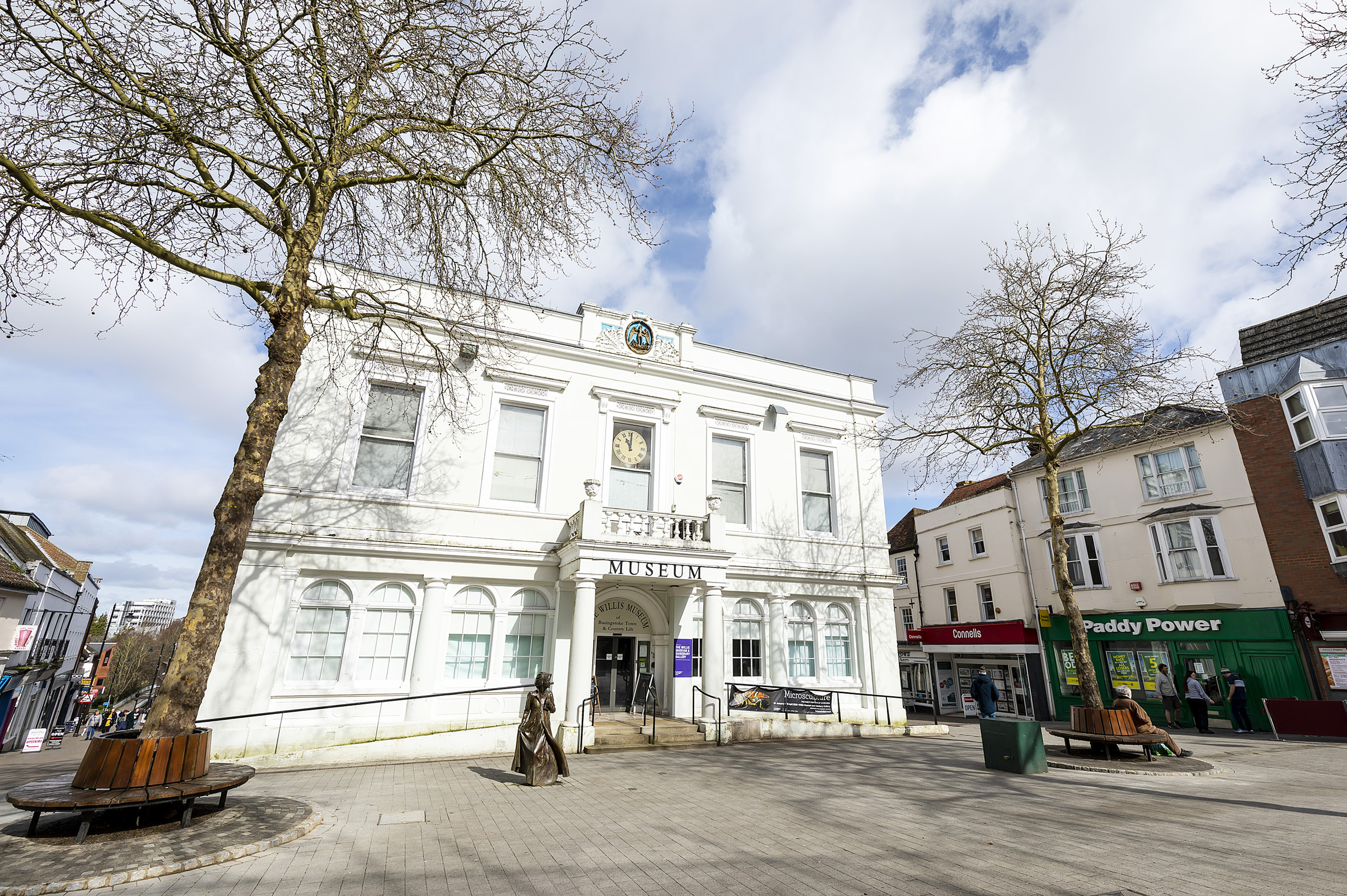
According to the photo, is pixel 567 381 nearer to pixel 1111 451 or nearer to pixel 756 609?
pixel 756 609

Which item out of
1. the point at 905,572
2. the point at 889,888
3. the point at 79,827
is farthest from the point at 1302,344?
the point at 79,827

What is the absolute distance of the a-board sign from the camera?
591 inches

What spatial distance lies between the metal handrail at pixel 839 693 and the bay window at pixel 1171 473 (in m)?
13.0

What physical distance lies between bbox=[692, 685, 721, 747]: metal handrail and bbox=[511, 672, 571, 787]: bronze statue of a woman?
4.68 metres

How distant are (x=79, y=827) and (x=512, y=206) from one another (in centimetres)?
864

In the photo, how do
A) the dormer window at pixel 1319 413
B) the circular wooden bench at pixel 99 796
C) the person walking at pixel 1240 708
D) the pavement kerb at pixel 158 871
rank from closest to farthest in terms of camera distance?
1. the pavement kerb at pixel 158 871
2. the circular wooden bench at pixel 99 796
3. the person walking at pixel 1240 708
4. the dormer window at pixel 1319 413

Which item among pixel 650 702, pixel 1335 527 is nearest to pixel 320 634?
pixel 650 702

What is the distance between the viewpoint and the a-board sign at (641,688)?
591 inches

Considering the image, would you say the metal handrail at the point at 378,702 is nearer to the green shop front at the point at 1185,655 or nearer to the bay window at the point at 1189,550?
the green shop front at the point at 1185,655

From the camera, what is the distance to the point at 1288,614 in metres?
17.7

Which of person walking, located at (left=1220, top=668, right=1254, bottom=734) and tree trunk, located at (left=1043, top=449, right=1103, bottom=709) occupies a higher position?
tree trunk, located at (left=1043, top=449, right=1103, bottom=709)

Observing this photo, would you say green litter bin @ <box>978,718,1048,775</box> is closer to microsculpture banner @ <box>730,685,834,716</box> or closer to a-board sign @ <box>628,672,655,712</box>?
microsculpture banner @ <box>730,685,834,716</box>

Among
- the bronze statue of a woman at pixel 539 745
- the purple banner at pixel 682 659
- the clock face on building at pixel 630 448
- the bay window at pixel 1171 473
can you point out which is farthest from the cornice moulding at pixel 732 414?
the bay window at pixel 1171 473

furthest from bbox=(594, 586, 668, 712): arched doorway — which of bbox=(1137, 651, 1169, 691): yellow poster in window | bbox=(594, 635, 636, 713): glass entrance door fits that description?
bbox=(1137, 651, 1169, 691): yellow poster in window
